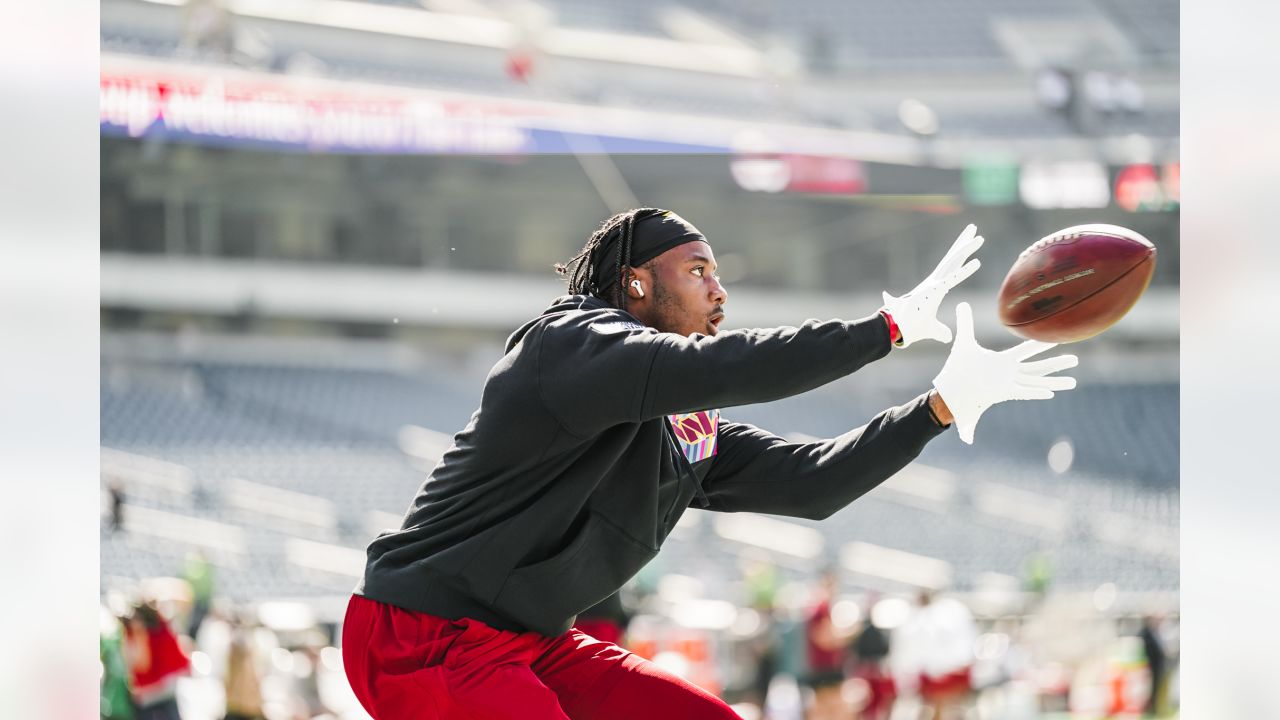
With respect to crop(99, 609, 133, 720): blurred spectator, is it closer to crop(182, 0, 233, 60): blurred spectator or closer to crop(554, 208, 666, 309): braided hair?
crop(554, 208, 666, 309): braided hair

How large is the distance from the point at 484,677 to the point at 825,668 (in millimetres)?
6393

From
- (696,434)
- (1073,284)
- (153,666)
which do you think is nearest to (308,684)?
(153,666)

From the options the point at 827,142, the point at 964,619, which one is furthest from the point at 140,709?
the point at 827,142

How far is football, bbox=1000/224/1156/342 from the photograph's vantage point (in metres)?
2.52

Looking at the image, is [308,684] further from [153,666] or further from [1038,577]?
[1038,577]

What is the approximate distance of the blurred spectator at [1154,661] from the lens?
8555mm

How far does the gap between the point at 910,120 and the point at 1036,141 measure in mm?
1631

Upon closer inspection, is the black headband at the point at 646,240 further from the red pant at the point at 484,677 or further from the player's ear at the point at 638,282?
the red pant at the point at 484,677

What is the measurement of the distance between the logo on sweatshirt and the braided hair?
28cm

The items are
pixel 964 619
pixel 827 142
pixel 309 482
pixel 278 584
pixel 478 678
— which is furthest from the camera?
pixel 827 142

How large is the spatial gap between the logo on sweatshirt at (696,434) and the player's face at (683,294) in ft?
0.70

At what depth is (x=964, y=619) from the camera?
835 centimetres

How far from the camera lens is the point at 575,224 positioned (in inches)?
684
